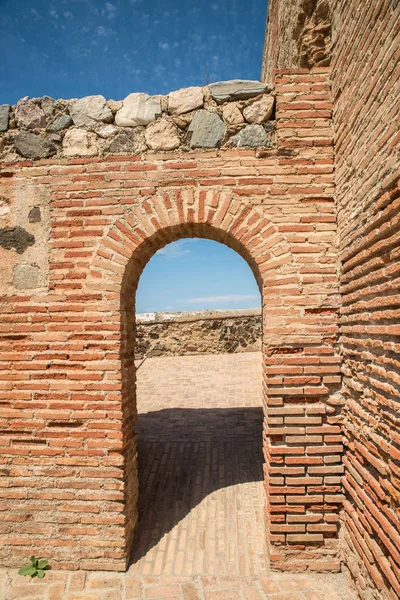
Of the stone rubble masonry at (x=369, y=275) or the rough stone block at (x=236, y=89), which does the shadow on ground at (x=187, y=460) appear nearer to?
the stone rubble masonry at (x=369, y=275)

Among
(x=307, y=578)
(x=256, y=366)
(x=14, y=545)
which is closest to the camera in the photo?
(x=307, y=578)

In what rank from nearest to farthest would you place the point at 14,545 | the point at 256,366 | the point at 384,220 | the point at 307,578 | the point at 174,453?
the point at 384,220 < the point at 307,578 < the point at 14,545 < the point at 174,453 < the point at 256,366

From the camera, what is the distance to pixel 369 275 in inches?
104

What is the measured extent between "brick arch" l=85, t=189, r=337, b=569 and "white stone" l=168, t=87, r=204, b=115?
0.90m

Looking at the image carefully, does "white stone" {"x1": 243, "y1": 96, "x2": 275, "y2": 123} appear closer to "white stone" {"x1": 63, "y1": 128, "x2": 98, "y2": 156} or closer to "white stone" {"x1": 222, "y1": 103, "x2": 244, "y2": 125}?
"white stone" {"x1": 222, "y1": 103, "x2": 244, "y2": 125}

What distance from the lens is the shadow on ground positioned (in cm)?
398

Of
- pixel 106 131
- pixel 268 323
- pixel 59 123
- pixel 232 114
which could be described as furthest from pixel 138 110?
pixel 268 323

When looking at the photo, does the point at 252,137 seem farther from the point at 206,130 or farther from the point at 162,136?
the point at 162,136

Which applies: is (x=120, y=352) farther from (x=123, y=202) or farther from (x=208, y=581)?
(x=208, y=581)

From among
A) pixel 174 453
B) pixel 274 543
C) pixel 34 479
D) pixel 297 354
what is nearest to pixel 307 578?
pixel 274 543

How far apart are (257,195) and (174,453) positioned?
357 centimetres

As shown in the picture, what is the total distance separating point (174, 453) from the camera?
198 inches

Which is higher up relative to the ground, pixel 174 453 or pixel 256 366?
pixel 256 366

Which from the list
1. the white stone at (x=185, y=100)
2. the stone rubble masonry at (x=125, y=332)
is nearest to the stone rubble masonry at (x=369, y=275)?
the stone rubble masonry at (x=125, y=332)
